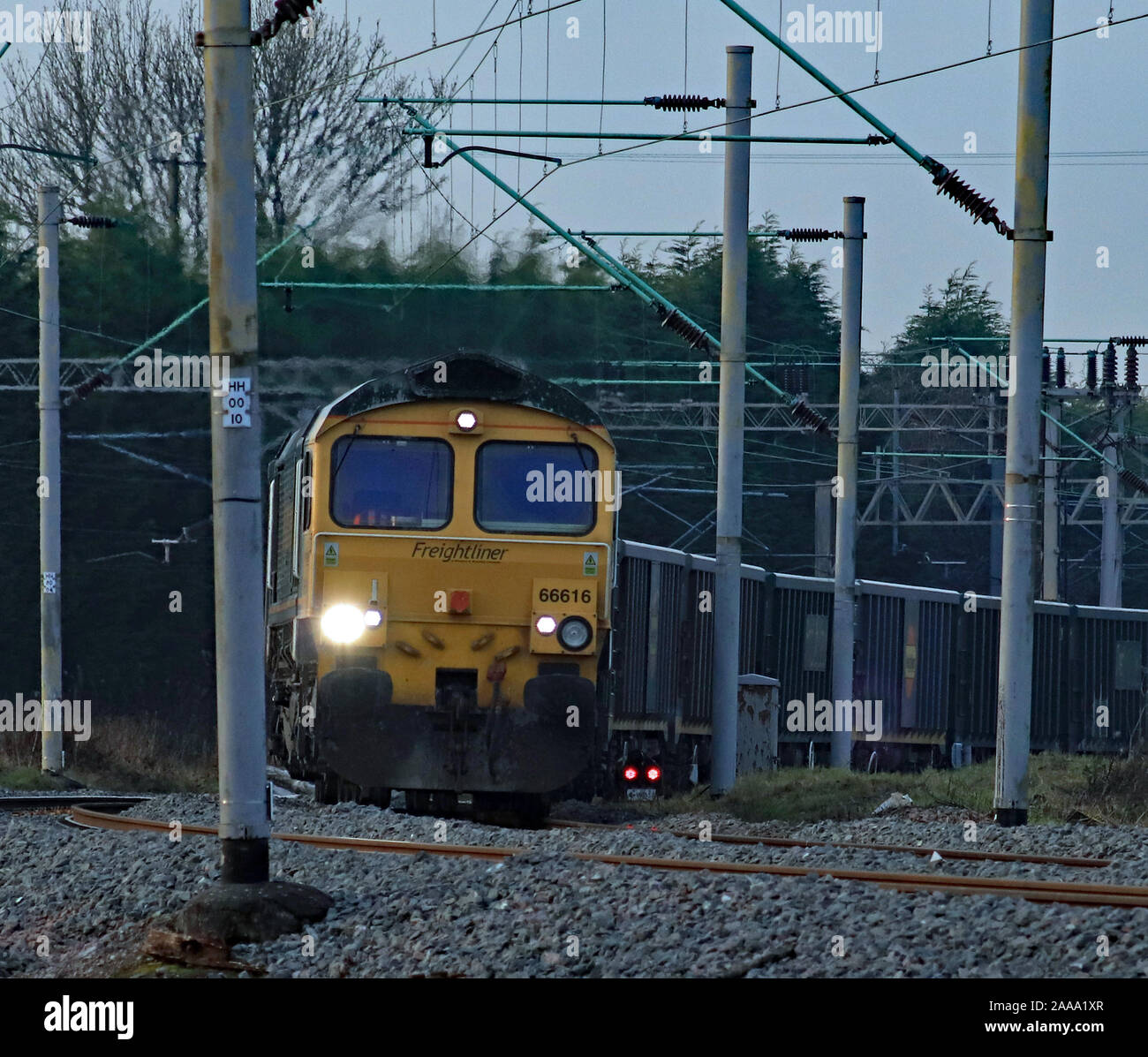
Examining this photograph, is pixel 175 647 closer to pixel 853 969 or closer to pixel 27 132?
pixel 27 132

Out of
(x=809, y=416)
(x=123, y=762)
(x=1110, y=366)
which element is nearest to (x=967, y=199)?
(x=809, y=416)

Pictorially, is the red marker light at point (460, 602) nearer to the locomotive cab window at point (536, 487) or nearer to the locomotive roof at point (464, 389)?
the locomotive cab window at point (536, 487)

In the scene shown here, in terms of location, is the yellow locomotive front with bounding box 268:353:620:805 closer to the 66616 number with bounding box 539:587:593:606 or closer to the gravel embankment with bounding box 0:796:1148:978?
the 66616 number with bounding box 539:587:593:606

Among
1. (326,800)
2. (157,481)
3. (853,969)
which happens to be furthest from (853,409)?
(157,481)

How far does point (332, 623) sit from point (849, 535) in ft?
35.5

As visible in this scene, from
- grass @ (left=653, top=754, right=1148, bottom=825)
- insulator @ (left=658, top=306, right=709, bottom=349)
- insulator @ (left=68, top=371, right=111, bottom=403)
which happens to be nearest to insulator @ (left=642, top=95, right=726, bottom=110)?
insulator @ (left=658, top=306, right=709, bottom=349)

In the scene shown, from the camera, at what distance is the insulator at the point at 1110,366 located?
3488cm

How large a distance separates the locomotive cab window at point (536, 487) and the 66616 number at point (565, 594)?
0.44 m

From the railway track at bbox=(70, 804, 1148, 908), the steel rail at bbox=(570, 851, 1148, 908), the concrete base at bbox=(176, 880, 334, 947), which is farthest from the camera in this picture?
the railway track at bbox=(70, 804, 1148, 908)

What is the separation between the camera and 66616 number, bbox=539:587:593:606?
42.7 ft

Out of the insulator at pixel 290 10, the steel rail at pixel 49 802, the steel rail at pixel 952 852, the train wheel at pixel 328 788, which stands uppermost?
the insulator at pixel 290 10

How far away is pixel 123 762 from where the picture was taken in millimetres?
24094

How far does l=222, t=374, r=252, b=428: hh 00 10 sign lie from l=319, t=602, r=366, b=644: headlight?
493 cm

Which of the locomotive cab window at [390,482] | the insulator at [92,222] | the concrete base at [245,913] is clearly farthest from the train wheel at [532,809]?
the insulator at [92,222]
